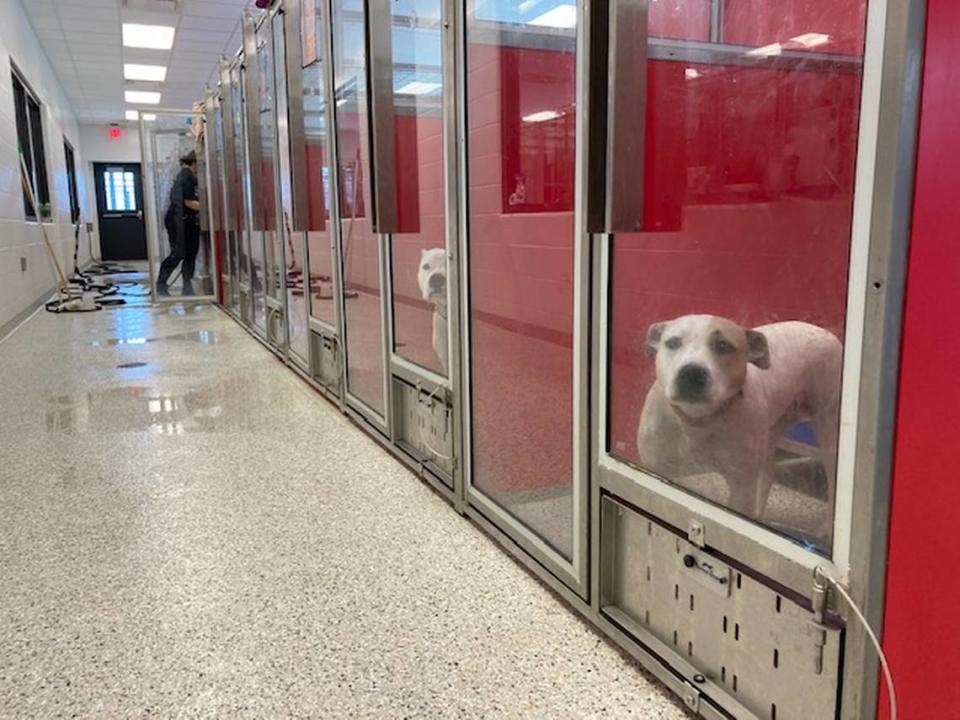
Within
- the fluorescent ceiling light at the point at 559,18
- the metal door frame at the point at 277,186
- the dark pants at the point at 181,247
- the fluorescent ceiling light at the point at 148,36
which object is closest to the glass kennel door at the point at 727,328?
the fluorescent ceiling light at the point at 559,18

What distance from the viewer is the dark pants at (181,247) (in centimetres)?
766

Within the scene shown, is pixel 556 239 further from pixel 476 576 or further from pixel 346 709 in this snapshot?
pixel 346 709

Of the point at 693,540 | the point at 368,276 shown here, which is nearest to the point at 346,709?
the point at 693,540

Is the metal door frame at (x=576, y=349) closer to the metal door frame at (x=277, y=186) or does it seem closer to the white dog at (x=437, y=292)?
the white dog at (x=437, y=292)

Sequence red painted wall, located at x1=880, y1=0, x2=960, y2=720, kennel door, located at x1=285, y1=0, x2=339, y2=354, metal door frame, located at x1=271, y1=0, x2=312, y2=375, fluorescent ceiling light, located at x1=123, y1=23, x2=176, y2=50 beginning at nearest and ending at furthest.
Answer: red painted wall, located at x1=880, y1=0, x2=960, y2=720 < kennel door, located at x1=285, y1=0, x2=339, y2=354 < metal door frame, located at x1=271, y1=0, x2=312, y2=375 < fluorescent ceiling light, located at x1=123, y1=23, x2=176, y2=50

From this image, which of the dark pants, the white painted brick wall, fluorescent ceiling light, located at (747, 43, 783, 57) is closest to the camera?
fluorescent ceiling light, located at (747, 43, 783, 57)

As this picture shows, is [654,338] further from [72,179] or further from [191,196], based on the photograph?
[72,179]

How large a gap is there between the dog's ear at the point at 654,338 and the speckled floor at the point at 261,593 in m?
0.59

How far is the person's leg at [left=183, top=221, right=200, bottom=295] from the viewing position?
25.3ft

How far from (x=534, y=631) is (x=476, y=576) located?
273 mm

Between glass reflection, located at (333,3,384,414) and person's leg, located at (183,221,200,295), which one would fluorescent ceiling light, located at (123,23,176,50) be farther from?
glass reflection, located at (333,3,384,414)

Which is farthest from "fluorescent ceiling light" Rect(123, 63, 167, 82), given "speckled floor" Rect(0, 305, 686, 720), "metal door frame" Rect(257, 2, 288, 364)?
"speckled floor" Rect(0, 305, 686, 720)

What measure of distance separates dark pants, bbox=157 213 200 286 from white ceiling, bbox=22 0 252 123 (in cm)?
122

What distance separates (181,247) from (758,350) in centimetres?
754
